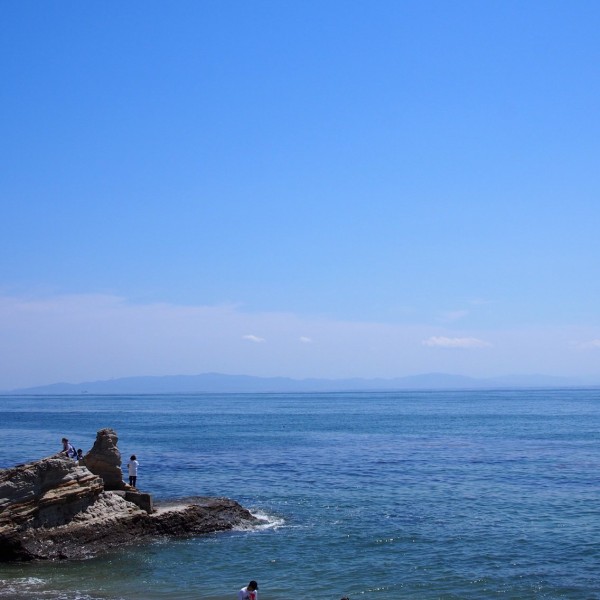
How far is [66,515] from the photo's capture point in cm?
3041

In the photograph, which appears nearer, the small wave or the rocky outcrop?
the small wave

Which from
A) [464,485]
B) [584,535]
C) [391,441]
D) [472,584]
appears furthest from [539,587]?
[391,441]

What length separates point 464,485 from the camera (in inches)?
1816

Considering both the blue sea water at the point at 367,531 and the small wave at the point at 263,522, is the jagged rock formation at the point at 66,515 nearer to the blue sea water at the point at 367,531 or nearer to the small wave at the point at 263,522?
the blue sea water at the point at 367,531

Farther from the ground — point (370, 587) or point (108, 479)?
point (108, 479)

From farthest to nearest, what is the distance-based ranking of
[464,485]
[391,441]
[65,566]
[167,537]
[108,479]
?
[391,441] → [464,485] → [108,479] → [167,537] → [65,566]

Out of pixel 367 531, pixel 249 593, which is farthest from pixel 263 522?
pixel 249 593

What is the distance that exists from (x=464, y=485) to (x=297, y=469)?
42.9 feet

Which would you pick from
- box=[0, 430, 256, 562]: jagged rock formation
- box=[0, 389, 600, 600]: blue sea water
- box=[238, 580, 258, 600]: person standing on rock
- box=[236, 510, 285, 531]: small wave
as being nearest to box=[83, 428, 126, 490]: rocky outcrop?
box=[0, 430, 256, 562]: jagged rock formation

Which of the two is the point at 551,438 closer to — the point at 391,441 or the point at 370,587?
the point at 391,441

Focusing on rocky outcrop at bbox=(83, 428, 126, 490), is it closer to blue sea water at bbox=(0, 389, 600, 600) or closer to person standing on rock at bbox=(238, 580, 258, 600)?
blue sea water at bbox=(0, 389, 600, 600)

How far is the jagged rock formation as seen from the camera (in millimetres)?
29062

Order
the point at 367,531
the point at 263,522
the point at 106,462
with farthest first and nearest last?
the point at 263,522
the point at 106,462
the point at 367,531

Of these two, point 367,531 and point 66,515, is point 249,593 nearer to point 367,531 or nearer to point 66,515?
→ point 66,515
